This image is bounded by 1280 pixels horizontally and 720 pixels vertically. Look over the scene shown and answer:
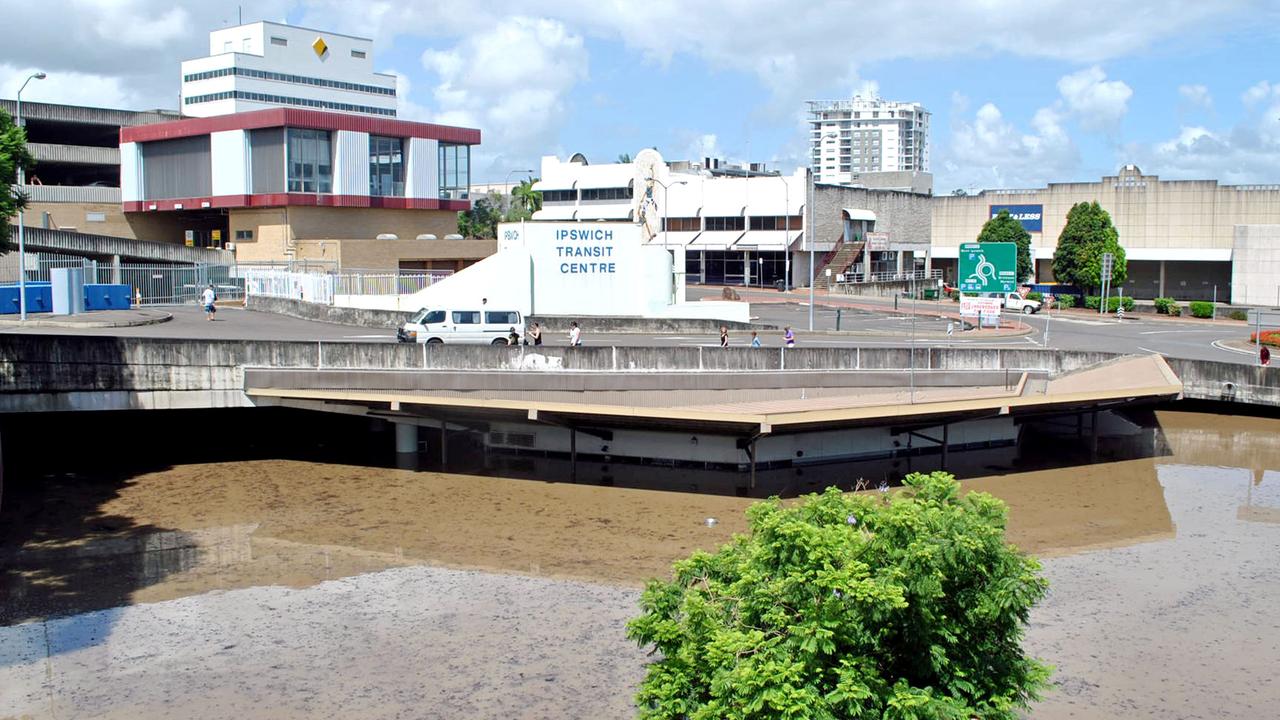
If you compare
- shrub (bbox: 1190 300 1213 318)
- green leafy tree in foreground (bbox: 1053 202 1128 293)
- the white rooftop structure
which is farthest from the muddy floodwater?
the white rooftop structure

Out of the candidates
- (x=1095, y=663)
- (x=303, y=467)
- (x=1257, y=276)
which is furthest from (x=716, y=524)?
(x=1257, y=276)

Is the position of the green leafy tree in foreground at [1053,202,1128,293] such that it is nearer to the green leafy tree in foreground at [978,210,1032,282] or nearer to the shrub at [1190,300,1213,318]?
the green leafy tree in foreground at [978,210,1032,282]

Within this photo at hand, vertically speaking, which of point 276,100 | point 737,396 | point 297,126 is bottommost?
point 737,396

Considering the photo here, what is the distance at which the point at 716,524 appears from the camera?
24.9 meters

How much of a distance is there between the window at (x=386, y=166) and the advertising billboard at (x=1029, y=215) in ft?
151

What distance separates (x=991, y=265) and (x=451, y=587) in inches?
1708

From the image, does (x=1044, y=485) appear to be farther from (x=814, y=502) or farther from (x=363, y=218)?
(x=363, y=218)

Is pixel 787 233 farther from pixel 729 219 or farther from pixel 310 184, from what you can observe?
pixel 310 184

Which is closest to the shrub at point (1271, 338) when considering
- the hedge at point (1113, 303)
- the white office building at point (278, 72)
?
the hedge at point (1113, 303)

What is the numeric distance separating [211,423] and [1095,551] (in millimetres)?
26058

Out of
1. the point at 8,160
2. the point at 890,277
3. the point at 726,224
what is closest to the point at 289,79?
the point at 726,224

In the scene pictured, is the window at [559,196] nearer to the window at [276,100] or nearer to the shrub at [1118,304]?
the window at [276,100]

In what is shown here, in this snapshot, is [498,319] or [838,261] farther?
[838,261]

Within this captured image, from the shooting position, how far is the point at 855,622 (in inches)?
389
